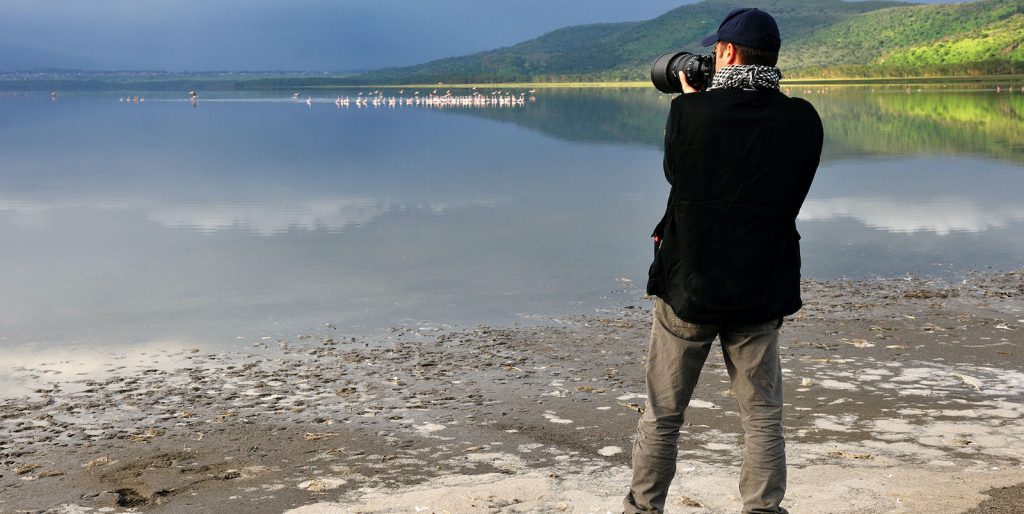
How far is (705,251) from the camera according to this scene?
421 centimetres

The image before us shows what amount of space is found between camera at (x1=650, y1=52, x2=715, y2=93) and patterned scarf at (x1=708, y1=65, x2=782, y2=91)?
341 mm

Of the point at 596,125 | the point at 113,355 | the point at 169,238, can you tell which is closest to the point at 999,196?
the point at 169,238

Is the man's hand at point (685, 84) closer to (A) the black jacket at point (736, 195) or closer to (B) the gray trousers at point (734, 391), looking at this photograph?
(A) the black jacket at point (736, 195)

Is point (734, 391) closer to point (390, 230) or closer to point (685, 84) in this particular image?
point (685, 84)

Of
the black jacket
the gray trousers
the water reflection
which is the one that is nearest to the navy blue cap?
the black jacket

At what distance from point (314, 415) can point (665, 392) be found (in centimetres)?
366

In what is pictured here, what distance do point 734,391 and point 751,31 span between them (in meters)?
1.38

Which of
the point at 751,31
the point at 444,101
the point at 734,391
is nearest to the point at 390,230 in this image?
the point at 734,391

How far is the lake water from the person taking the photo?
11.8 meters

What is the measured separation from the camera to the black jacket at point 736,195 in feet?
13.5

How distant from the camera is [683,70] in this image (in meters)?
4.68

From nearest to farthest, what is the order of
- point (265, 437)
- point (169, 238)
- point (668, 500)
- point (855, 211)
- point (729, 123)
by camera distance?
point (729, 123)
point (668, 500)
point (265, 437)
point (169, 238)
point (855, 211)

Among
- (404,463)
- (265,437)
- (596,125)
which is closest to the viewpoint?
(404,463)

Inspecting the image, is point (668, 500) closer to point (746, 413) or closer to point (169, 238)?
point (746, 413)
